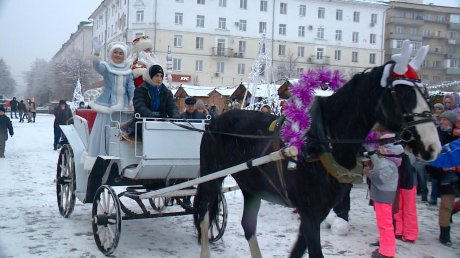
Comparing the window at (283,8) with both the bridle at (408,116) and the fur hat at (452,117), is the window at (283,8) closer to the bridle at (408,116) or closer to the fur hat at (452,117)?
the fur hat at (452,117)

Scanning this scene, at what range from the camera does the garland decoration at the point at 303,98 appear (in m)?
3.73

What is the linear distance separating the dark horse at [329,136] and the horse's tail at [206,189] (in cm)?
7

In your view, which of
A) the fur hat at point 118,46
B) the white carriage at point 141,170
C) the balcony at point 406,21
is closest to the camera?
the white carriage at point 141,170

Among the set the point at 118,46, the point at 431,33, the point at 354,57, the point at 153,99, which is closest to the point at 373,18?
the point at 354,57

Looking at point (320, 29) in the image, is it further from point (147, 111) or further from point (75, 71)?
point (147, 111)

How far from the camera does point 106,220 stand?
210 inches

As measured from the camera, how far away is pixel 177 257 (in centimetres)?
533

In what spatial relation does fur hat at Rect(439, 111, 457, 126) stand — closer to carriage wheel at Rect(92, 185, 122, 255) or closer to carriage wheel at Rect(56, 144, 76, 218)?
carriage wheel at Rect(92, 185, 122, 255)

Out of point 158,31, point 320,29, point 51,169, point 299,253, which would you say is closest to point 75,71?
point 158,31

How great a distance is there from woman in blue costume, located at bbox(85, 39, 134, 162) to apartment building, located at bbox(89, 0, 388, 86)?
40.0 meters

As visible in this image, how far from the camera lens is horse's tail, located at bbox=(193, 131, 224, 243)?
508cm

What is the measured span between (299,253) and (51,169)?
965 centimetres

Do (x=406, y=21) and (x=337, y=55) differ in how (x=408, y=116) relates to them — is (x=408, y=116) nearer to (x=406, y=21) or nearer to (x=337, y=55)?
(x=406, y=21)

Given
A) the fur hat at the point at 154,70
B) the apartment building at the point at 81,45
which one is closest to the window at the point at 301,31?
the apartment building at the point at 81,45
